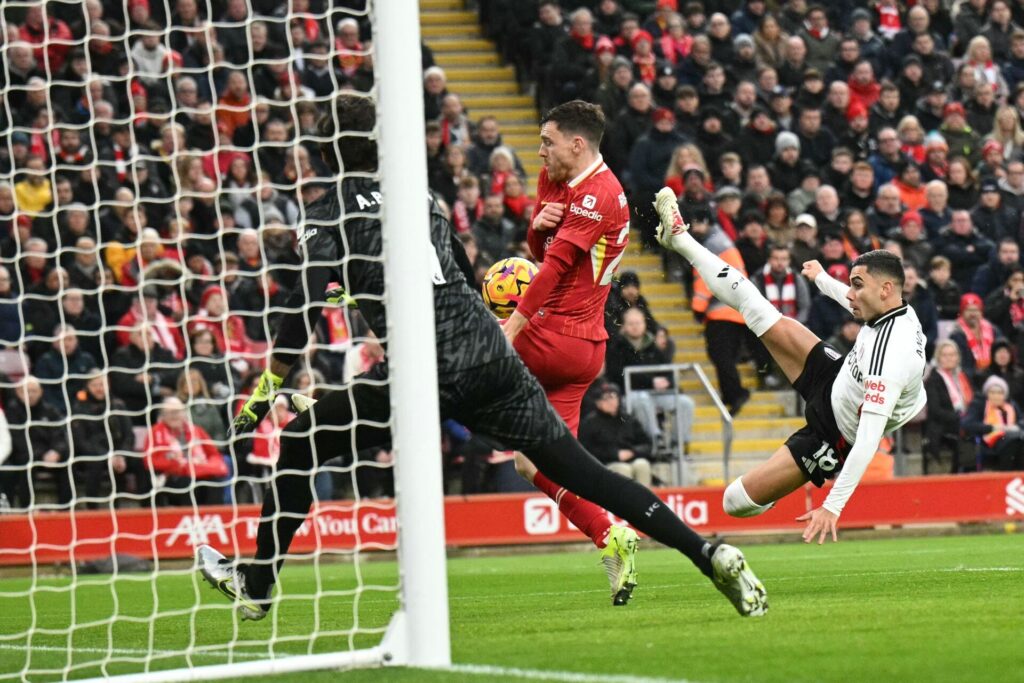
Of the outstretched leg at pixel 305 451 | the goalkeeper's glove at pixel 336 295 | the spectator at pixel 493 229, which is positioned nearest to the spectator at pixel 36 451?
the spectator at pixel 493 229

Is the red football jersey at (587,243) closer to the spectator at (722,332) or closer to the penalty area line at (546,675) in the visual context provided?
the penalty area line at (546,675)

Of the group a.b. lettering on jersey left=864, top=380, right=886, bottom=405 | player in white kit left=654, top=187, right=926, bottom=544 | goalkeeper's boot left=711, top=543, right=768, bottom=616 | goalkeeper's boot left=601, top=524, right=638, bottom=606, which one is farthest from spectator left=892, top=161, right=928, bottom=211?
goalkeeper's boot left=711, top=543, right=768, bottom=616

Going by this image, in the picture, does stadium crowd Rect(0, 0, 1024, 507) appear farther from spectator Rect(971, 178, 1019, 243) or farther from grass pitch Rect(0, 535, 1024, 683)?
grass pitch Rect(0, 535, 1024, 683)

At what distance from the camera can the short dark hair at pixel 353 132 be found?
6516 millimetres

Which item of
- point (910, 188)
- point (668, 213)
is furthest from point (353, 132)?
point (910, 188)

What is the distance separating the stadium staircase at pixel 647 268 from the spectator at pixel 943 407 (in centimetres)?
148

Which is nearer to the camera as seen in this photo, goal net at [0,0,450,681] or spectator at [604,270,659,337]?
spectator at [604,270,659,337]

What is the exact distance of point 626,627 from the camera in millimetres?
6797

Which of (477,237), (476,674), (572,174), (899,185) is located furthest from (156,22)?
(476,674)

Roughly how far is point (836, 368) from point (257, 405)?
13.0 ft

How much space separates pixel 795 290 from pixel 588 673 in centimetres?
1212

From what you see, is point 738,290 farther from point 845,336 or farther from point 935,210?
point 935,210

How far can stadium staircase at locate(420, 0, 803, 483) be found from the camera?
17359 mm

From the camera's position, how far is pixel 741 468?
1745cm
